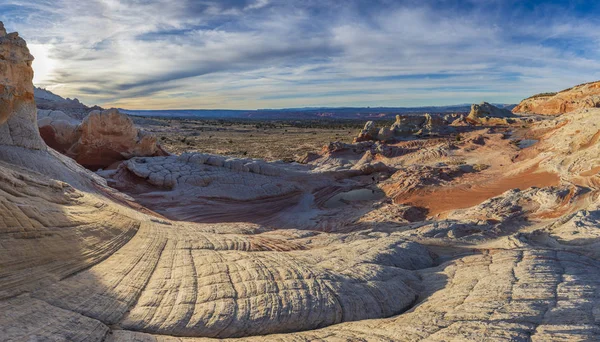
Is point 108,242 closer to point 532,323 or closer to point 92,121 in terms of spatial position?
point 532,323

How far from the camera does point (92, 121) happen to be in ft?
54.9

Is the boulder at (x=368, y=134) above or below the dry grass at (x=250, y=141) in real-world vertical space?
above

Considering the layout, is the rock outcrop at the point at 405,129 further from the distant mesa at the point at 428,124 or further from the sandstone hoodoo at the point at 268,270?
the sandstone hoodoo at the point at 268,270

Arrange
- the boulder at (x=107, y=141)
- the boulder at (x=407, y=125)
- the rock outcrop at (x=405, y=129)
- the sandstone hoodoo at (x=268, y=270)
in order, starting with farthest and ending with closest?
the boulder at (x=407, y=125) < the rock outcrop at (x=405, y=129) < the boulder at (x=107, y=141) < the sandstone hoodoo at (x=268, y=270)

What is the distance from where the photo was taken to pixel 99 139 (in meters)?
17.2

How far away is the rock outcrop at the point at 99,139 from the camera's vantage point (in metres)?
17.0

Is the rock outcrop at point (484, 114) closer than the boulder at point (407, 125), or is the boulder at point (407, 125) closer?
the boulder at point (407, 125)

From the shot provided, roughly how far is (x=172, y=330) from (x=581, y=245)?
24.5ft

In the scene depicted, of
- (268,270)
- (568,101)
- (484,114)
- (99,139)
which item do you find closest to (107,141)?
(99,139)

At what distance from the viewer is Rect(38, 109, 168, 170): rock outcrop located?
55.6 feet

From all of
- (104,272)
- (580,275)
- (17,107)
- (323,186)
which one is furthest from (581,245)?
(17,107)

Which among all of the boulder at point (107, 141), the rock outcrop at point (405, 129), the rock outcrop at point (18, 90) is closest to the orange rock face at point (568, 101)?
the rock outcrop at point (405, 129)

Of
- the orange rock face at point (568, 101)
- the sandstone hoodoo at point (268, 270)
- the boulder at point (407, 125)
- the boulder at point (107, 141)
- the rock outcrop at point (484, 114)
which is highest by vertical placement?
the orange rock face at point (568, 101)

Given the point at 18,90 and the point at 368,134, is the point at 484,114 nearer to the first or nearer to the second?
the point at 368,134
